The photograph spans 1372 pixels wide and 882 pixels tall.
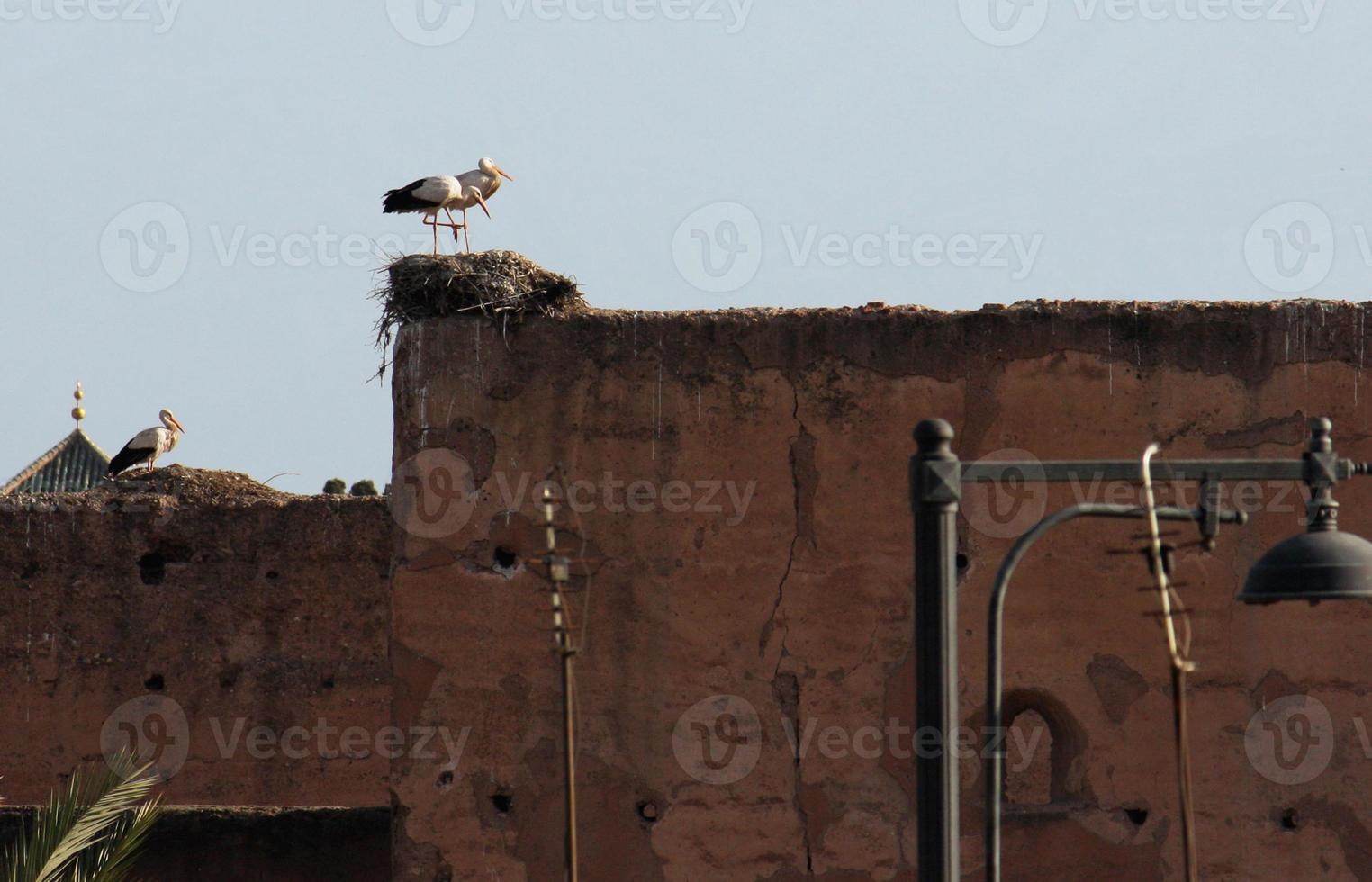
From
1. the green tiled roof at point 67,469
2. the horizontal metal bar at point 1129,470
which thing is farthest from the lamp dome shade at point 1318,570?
the green tiled roof at point 67,469

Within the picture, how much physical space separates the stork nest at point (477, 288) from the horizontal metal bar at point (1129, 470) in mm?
3754

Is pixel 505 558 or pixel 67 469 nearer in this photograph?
pixel 505 558

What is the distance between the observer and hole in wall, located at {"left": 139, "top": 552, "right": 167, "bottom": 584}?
1364 centimetres

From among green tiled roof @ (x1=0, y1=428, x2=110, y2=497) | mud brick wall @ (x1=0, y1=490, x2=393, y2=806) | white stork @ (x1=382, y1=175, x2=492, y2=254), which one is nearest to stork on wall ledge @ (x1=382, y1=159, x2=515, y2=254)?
white stork @ (x1=382, y1=175, x2=492, y2=254)

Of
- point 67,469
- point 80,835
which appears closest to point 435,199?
point 80,835

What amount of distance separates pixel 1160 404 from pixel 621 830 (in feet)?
9.23

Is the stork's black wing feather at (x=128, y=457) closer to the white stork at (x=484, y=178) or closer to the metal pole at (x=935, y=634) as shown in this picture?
the white stork at (x=484, y=178)

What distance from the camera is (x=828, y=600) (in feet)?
29.4

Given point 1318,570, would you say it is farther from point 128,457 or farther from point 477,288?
point 128,457

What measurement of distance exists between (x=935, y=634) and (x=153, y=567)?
923 cm

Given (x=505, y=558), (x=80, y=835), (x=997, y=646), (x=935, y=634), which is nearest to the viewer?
(x=935, y=634)

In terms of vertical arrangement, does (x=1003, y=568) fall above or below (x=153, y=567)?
below

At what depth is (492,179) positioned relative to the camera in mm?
10711

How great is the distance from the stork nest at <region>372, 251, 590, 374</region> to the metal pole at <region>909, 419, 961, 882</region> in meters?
4.04
